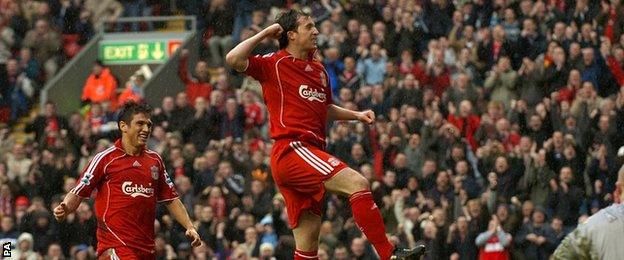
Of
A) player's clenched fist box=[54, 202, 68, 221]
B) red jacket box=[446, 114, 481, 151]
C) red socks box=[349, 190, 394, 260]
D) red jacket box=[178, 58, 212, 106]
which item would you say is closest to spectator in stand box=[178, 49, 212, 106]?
red jacket box=[178, 58, 212, 106]

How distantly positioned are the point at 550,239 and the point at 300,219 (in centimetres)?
812

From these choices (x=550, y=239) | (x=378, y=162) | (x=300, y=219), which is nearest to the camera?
(x=300, y=219)

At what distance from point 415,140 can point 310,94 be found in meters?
9.86

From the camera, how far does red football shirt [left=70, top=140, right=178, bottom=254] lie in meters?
12.9

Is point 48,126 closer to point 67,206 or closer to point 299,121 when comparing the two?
point 67,206

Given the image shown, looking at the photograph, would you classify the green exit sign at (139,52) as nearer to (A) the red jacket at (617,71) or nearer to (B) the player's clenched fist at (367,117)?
(A) the red jacket at (617,71)

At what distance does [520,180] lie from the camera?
21.4 meters

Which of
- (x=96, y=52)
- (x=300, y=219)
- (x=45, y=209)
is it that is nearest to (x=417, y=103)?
(x=45, y=209)

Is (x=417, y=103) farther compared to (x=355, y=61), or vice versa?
(x=355, y=61)

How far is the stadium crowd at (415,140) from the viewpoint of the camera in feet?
68.7

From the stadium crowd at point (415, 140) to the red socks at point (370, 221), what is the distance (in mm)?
7819

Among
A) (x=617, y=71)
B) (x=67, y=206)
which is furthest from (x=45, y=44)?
(x=67, y=206)

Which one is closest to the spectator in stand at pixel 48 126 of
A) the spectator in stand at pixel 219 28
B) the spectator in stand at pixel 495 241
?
the spectator in stand at pixel 219 28

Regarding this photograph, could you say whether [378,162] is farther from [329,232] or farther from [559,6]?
[559,6]
